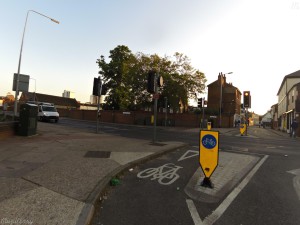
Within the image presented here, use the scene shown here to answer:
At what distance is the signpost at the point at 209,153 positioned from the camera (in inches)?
208

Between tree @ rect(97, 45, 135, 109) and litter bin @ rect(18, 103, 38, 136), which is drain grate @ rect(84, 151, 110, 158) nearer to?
litter bin @ rect(18, 103, 38, 136)

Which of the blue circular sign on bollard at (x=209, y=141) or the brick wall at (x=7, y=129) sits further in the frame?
the brick wall at (x=7, y=129)

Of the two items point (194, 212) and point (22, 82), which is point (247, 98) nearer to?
point (22, 82)

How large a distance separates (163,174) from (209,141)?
1682mm

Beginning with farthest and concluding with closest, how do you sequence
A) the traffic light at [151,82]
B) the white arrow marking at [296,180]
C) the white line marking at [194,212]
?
the traffic light at [151,82] → the white arrow marking at [296,180] → the white line marking at [194,212]

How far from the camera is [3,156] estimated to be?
6621 mm

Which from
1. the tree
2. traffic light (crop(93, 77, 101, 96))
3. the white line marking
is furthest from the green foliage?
the white line marking

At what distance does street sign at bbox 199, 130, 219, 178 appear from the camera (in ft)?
17.3

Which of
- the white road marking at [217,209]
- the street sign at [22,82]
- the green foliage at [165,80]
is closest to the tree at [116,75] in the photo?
the green foliage at [165,80]

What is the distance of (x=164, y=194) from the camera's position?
480 cm

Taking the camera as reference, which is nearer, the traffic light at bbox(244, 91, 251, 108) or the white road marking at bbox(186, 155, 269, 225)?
the white road marking at bbox(186, 155, 269, 225)

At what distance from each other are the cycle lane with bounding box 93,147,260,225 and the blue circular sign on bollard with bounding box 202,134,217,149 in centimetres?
94

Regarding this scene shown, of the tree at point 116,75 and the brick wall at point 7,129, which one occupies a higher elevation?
the tree at point 116,75

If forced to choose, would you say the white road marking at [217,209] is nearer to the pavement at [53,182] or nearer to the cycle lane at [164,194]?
the cycle lane at [164,194]
